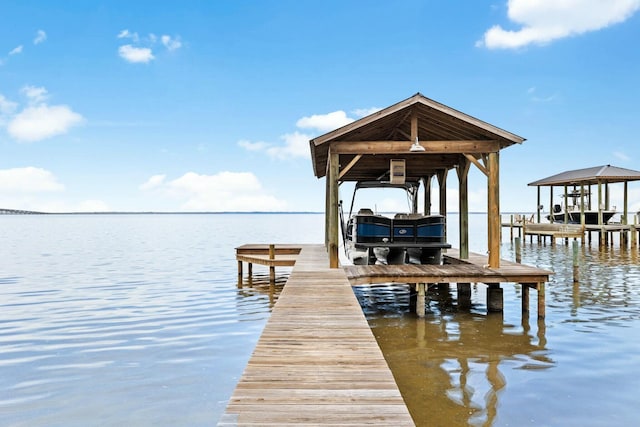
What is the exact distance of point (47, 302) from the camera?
1372 centimetres

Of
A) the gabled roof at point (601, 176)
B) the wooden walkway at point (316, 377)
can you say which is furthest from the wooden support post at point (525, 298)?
the gabled roof at point (601, 176)

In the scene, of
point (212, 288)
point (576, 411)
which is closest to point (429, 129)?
point (576, 411)

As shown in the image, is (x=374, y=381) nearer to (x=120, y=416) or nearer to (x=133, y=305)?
(x=120, y=416)

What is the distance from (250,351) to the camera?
8547mm

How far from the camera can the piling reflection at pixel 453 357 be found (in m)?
5.90

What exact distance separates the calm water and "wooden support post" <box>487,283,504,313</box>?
0.22 m

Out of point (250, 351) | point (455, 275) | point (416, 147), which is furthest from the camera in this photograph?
point (416, 147)

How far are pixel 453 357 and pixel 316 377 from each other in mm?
4360

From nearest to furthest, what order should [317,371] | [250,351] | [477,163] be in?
1. [317,371]
2. [250,351]
3. [477,163]

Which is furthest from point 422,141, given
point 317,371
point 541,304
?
point 317,371

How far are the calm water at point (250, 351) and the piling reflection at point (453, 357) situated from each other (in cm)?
2

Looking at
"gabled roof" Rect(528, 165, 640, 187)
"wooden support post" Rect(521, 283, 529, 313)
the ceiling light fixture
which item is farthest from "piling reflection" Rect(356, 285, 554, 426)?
"gabled roof" Rect(528, 165, 640, 187)

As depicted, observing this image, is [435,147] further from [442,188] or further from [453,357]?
[453,357]

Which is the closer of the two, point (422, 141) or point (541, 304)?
point (541, 304)
